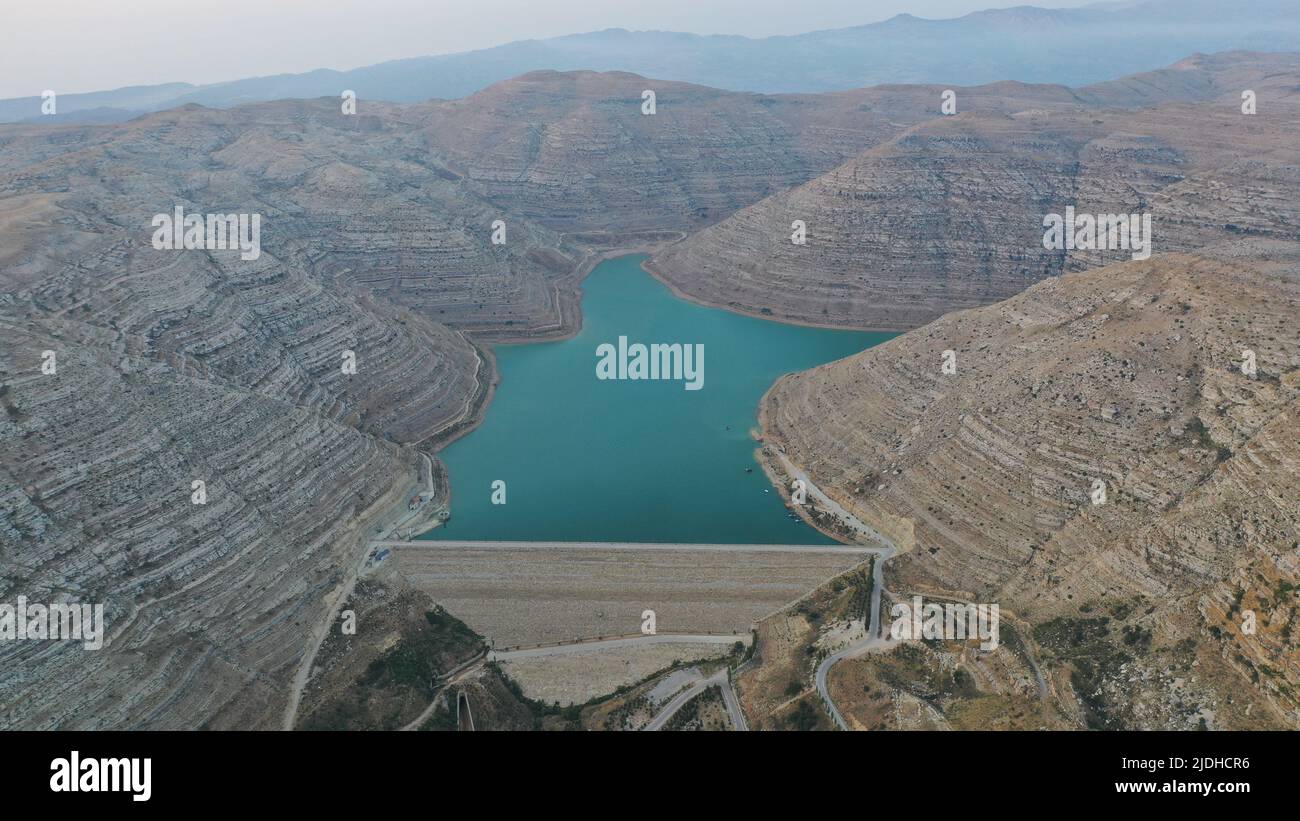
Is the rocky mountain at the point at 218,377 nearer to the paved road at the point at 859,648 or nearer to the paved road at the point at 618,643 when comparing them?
the paved road at the point at 618,643

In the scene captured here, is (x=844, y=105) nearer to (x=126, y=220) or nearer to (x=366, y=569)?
(x=126, y=220)

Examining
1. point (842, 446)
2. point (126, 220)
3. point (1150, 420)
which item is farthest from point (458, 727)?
point (126, 220)
